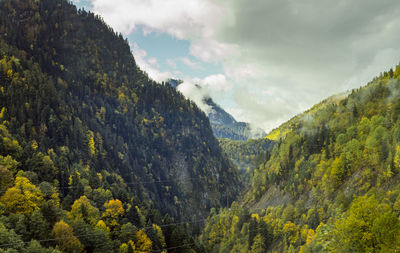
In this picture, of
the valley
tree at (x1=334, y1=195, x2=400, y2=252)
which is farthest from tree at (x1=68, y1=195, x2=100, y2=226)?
tree at (x1=334, y1=195, x2=400, y2=252)

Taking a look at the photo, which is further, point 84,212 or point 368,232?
point 84,212

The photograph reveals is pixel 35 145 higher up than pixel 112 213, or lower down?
higher up

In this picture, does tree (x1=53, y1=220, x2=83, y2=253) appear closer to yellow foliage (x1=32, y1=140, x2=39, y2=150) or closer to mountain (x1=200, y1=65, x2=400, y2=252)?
mountain (x1=200, y1=65, x2=400, y2=252)

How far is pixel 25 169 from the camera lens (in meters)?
89.5

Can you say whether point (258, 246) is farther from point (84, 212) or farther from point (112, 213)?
point (84, 212)

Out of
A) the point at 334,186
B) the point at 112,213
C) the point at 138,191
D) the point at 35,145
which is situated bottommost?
the point at 112,213

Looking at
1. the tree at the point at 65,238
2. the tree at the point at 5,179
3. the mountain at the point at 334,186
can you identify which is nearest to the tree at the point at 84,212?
the tree at the point at 65,238

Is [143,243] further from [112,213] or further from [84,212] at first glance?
[84,212]

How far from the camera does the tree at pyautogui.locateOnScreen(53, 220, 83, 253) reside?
60.2m

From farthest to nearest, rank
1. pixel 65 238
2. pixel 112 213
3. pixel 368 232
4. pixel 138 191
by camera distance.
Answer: pixel 138 191, pixel 112 213, pixel 65 238, pixel 368 232

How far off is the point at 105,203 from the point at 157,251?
2412 cm

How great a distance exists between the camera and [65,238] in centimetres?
6038

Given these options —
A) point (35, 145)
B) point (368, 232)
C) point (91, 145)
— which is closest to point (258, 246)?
point (368, 232)

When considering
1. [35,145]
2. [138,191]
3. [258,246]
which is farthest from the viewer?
[138,191]
